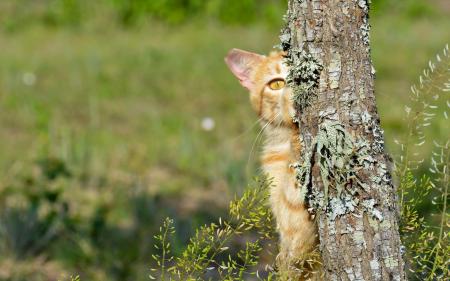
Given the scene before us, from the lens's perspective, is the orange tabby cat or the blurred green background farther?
the blurred green background

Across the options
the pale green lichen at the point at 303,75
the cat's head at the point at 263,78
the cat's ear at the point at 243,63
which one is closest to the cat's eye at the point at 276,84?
the cat's head at the point at 263,78

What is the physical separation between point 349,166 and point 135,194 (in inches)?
120

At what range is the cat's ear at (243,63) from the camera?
3.30m

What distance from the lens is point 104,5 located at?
403 inches

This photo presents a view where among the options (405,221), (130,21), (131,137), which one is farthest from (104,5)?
(405,221)

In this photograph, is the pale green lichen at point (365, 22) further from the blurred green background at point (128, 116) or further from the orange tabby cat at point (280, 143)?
the blurred green background at point (128, 116)

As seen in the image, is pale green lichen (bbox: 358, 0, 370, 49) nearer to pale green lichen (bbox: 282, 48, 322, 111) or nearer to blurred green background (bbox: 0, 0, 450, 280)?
pale green lichen (bbox: 282, 48, 322, 111)

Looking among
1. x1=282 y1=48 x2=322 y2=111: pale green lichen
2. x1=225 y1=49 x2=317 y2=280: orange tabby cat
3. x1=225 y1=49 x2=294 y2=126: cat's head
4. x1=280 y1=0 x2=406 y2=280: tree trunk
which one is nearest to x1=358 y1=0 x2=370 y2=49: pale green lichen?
x1=280 y1=0 x2=406 y2=280: tree trunk

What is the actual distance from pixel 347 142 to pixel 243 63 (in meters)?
1.39

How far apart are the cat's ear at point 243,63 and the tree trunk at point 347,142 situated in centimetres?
126

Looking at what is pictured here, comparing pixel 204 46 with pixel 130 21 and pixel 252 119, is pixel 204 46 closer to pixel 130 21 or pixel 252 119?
pixel 130 21

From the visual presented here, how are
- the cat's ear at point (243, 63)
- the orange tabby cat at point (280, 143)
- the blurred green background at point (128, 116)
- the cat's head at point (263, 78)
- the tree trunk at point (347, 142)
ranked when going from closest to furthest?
the tree trunk at point (347, 142) < the orange tabby cat at point (280, 143) < the cat's head at point (263, 78) < the cat's ear at point (243, 63) < the blurred green background at point (128, 116)

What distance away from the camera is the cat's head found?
10.2 ft

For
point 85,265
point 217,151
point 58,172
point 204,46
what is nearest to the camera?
point 85,265
